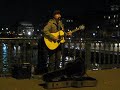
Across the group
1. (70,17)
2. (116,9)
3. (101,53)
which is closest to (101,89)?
(101,53)

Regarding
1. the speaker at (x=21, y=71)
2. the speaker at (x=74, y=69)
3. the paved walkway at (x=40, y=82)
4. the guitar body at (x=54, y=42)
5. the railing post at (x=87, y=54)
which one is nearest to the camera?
the paved walkway at (x=40, y=82)

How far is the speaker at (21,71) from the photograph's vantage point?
1122 cm

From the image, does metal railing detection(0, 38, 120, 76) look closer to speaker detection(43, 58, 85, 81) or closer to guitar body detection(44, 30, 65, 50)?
guitar body detection(44, 30, 65, 50)

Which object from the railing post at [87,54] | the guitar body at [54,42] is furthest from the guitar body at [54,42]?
the railing post at [87,54]

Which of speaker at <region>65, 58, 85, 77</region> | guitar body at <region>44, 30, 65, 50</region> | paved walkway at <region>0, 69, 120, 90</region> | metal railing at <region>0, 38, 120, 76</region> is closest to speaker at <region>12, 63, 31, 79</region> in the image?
paved walkway at <region>0, 69, 120, 90</region>

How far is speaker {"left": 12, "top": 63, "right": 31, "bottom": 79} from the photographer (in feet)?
36.8

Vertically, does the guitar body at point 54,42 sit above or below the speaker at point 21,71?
above

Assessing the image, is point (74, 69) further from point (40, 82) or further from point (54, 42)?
point (54, 42)

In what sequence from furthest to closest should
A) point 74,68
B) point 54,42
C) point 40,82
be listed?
point 54,42
point 40,82
point 74,68

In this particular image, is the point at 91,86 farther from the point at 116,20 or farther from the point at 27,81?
the point at 116,20

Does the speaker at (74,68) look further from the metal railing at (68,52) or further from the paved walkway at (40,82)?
the metal railing at (68,52)

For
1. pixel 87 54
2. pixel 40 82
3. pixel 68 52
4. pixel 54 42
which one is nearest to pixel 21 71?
pixel 40 82

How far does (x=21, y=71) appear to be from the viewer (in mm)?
11219

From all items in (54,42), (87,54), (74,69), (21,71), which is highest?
(54,42)
